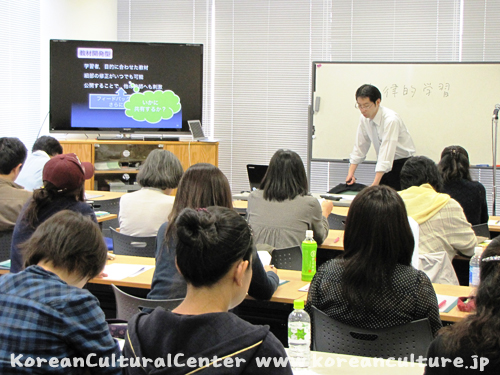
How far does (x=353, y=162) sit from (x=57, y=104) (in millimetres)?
3626

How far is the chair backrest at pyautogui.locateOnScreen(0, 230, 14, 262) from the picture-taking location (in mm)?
3543

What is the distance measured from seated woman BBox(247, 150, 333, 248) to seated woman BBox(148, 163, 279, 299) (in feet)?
2.70

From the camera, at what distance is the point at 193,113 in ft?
22.7

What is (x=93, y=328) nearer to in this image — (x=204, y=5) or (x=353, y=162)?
(x=353, y=162)

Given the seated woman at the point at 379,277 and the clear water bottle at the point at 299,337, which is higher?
the seated woman at the point at 379,277

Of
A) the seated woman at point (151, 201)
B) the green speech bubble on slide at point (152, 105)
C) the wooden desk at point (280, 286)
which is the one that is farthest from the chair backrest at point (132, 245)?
A: the green speech bubble on slide at point (152, 105)

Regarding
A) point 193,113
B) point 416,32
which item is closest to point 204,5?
point 193,113

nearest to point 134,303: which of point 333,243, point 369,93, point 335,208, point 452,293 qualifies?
point 452,293

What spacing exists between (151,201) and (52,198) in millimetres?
836

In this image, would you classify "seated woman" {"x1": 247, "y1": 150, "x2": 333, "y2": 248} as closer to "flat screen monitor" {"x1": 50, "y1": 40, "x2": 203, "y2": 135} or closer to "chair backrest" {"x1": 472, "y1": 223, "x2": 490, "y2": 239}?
"chair backrest" {"x1": 472, "y1": 223, "x2": 490, "y2": 239}

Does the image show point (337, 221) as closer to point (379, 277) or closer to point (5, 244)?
point (5, 244)

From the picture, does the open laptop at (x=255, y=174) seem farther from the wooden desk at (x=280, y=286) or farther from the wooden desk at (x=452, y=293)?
the wooden desk at (x=452, y=293)

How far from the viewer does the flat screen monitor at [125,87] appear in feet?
22.1

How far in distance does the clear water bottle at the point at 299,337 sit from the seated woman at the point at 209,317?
0.50 m
